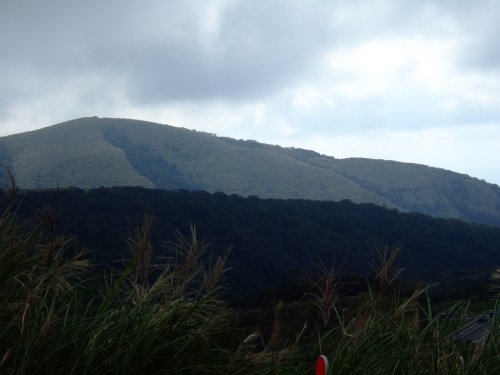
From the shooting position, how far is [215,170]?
112m

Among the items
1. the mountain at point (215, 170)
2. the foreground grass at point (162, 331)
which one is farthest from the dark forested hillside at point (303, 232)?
the mountain at point (215, 170)

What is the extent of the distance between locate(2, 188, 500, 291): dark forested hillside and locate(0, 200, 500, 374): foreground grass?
897 inches

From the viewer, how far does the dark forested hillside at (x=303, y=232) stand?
33875mm

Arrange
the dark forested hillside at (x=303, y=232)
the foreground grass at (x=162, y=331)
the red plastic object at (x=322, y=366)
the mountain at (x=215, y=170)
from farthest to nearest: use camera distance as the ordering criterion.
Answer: the mountain at (x=215, y=170)
the dark forested hillside at (x=303, y=232)
the foreground grass at (x=162, y=331)
the red plastic object at (x=322, y=366)

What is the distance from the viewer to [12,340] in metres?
2.94

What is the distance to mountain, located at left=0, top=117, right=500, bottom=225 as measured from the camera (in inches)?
3703

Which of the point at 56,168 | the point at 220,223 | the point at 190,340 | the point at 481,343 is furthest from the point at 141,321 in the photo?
the point at 56,168

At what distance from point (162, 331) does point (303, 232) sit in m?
43.5

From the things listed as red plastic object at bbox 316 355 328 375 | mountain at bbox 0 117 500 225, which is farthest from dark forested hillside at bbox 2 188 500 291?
mountain at bbox 0 117 500 225

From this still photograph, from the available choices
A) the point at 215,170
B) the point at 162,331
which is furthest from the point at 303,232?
the point at 215,170

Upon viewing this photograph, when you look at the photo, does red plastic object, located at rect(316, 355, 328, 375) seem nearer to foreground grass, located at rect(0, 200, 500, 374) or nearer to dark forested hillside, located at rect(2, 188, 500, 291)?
foreground grass, located at rect(0, 200, 500, 374)

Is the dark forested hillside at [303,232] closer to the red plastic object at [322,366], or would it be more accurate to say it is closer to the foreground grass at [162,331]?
the foreground grass at [162,331]

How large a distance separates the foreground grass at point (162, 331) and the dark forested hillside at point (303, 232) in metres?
22.8

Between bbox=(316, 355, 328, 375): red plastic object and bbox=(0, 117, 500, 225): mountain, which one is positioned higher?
bbox=(0, 117, 500, 225): mountain
